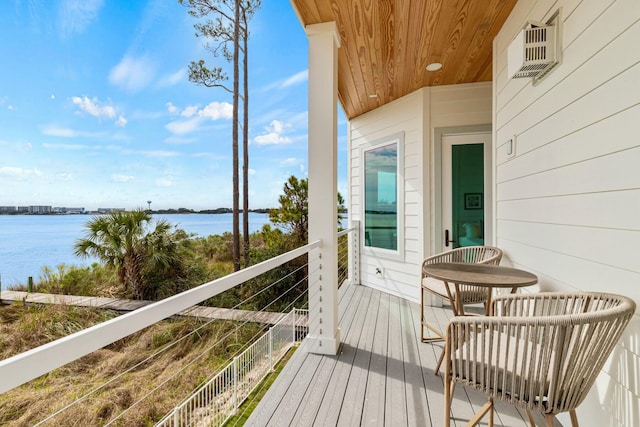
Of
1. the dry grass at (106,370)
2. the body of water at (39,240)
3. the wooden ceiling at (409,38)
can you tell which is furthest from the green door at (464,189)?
the body of water at (39,240)

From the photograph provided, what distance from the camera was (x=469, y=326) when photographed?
1.12 metres

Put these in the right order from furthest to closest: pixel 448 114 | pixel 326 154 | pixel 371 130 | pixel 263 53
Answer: pixel 263 53, pixel 371 130, pixel 448 114, pixel 326 154

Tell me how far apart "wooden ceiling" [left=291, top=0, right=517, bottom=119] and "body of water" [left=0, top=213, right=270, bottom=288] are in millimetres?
5457

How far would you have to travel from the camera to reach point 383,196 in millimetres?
4188

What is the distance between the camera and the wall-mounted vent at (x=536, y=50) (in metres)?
1.62

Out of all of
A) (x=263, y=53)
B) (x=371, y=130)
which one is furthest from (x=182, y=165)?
(x=371, y=130)

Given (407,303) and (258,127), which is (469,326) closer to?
(407,303)

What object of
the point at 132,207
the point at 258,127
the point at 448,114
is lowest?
the point at 132,207

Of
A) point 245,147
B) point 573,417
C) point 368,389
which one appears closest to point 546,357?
point 573,417

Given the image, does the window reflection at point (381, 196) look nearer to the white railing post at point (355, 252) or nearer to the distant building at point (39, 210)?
the white railing post at point (355, 252)

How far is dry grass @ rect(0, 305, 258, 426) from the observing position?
341 centimetres

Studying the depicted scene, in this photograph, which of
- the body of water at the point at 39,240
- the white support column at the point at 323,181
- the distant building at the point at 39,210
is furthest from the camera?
the distant building at the point at 39,210

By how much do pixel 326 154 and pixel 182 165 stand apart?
16.9 meters

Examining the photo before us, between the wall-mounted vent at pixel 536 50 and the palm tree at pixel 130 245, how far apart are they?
6.67 meters
